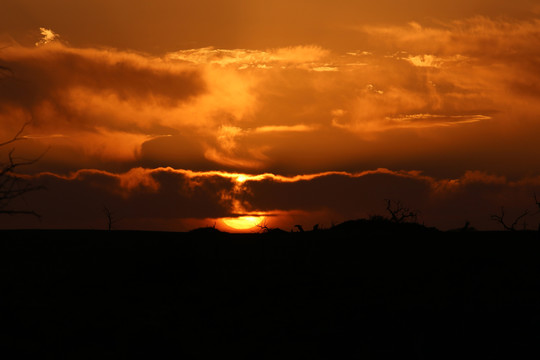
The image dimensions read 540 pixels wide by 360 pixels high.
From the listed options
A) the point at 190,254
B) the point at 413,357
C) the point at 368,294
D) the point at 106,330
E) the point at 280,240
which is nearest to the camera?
the point at 413,357

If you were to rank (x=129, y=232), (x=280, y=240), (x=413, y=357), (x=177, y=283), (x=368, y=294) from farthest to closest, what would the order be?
(x=129, y=232) → (x=280, y=240) → (x=177, y=283) → (x=368, y=294) → (x=413, y=357)

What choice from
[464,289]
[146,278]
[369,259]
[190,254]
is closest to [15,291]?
[146,278]

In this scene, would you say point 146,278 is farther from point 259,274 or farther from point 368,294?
point 368,294

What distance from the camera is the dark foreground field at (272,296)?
12250 mm

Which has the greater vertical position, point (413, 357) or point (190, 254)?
point (190, 254)

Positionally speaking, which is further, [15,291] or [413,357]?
[15,291]

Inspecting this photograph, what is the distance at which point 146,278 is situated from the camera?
15.9 m

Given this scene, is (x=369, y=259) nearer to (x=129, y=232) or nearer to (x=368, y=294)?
(x=368, y=294)

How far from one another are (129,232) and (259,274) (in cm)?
684

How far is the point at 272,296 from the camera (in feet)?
48.5

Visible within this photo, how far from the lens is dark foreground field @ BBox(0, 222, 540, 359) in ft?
40.2

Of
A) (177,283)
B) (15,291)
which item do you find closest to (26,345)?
(15,291)

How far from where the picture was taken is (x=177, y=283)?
15.8 m

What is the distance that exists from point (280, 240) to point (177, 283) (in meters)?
4.84
